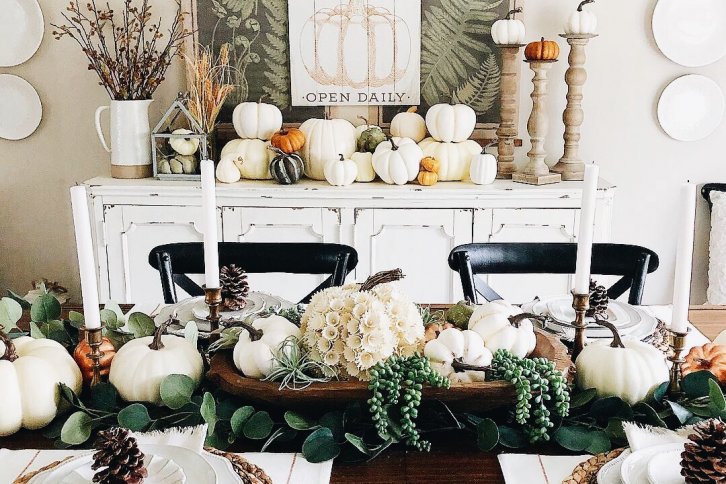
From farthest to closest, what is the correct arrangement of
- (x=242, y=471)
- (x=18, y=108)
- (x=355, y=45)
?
(x=18, y=108), (x=355, y=45), (x=242, y=471)

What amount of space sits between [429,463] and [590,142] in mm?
2373

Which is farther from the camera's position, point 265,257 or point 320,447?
point 265,257

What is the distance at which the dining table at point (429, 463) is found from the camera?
995 mm

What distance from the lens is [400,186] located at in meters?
2.78

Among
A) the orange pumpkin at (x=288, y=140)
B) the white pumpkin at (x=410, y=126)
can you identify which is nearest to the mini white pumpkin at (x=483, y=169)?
the white pumpkin at (x=410, y=126)

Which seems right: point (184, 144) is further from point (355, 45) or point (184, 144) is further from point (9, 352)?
point (9, 352)

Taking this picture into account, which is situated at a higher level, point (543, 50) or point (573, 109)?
point (543, 50)

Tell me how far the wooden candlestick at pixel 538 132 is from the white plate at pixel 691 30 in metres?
0.56

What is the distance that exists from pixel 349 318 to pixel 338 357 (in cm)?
6

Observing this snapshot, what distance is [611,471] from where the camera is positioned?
0.95 m

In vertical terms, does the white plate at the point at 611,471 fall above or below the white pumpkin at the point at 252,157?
below

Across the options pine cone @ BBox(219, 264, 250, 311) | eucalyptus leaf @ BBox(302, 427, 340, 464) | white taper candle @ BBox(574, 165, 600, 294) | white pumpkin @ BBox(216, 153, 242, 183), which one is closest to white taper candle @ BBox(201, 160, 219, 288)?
pine cone @ BBox(219, 264, 250, 311)

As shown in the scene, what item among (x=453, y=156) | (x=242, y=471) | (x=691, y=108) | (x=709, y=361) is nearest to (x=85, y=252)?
(x=242, y=471)

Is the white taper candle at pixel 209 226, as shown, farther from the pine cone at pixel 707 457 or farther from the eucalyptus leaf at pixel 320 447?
the pine cone at pixel 707 457
